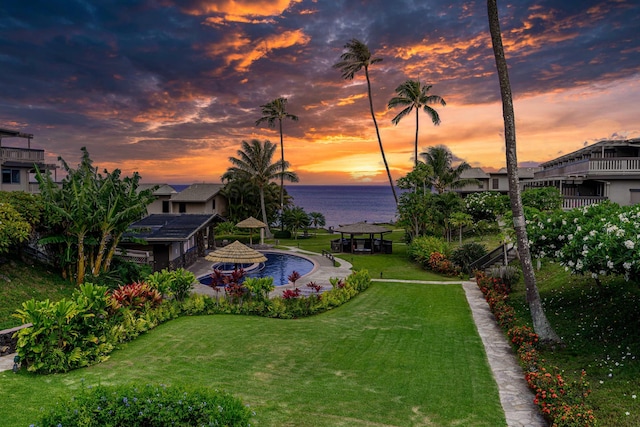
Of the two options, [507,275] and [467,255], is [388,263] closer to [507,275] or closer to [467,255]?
[467,255]

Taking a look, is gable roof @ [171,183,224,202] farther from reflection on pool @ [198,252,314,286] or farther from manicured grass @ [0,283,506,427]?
manicured grass @ [0,283,506,427]

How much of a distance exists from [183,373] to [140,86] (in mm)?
27873

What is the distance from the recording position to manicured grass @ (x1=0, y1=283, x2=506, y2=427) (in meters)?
8.46

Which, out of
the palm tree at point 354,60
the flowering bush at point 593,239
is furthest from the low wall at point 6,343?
the palm tree at point 354,60

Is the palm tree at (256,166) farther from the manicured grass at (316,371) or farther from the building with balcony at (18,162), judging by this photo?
the manicured grass at (316,371)

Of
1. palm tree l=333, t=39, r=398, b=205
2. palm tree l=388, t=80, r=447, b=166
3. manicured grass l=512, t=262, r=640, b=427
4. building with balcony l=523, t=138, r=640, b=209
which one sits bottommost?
manicured grass l=512, t=262, r=640, b=427

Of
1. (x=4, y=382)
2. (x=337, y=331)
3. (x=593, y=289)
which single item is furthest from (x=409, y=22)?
(x=4, y=382)

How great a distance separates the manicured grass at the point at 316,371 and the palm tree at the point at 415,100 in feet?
100

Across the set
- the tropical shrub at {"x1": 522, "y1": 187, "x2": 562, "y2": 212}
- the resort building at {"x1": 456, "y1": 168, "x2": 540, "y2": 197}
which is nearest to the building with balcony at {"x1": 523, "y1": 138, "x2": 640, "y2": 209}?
the tropical shrub at {"x1": 522, "y1": 187, "x2": 562, "y2": 212}

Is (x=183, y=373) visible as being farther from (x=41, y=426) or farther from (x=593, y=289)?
(x=593, y=289)

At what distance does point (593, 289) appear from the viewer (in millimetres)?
15930

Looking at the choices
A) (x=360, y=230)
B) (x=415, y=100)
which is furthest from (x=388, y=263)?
(x=415, y=100)

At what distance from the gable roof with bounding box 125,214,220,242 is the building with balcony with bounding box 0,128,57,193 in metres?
9.98

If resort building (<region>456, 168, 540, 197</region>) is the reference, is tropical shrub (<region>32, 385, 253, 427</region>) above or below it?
below
